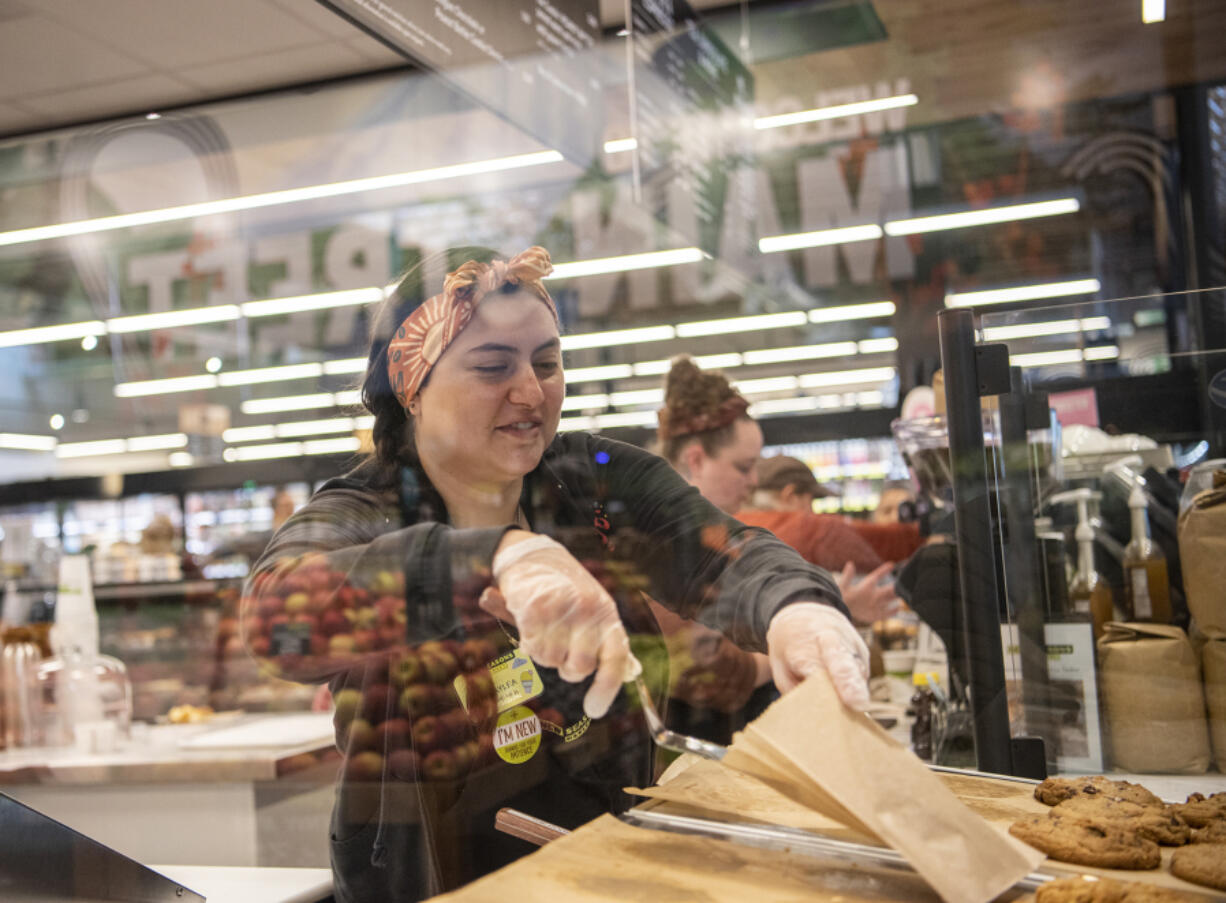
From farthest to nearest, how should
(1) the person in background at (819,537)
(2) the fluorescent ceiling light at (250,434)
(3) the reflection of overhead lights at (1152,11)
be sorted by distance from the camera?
(3) the reflection of overhead lights at (1152,11) < (1) the person in background at (819,537) < (2) the fluorescent ceiling light at (250,434)

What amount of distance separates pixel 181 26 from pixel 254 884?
3.44 ft

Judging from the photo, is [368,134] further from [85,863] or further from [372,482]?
[85,863]

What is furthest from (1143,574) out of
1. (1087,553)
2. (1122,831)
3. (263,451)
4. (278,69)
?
(263,451)

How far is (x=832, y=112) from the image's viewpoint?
435 centimetres

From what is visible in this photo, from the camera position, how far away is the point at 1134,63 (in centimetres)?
387

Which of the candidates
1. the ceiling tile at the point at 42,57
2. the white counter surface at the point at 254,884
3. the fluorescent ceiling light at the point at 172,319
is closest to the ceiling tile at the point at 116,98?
the ceiling tile at the point at 42,57

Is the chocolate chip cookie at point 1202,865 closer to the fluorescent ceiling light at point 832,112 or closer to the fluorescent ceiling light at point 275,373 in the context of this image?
the fluorescent ceiling light at point 275,373

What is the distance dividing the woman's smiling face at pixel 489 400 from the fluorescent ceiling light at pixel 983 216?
369 cm

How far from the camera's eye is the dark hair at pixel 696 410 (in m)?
2.17

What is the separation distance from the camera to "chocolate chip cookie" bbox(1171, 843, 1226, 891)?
803mm

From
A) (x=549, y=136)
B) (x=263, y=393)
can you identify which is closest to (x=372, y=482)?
(x=263, y=393)

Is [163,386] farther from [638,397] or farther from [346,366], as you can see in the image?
[346,366]

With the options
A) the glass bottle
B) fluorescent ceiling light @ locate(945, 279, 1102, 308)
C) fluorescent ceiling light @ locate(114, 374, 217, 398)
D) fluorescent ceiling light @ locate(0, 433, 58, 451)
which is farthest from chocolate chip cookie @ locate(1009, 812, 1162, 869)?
fluorescent ceiling light @ locate(945, 279, 1102, 308)

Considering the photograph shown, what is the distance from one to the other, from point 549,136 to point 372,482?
1507 millimetres
